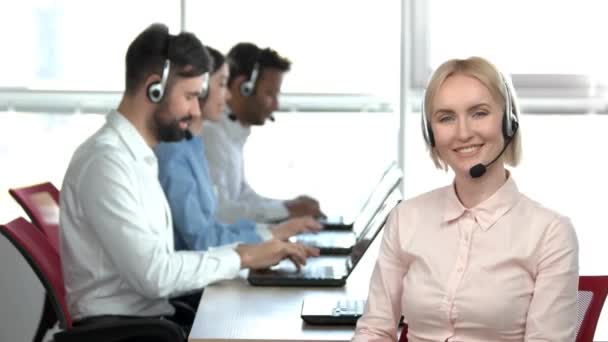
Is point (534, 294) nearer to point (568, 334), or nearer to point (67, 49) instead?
point (568, 334)

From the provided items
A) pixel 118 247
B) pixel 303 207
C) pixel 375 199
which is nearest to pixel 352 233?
pixel 375 199

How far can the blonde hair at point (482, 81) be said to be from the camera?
7.68ft

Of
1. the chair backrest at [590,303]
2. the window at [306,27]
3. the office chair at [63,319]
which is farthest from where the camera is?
the window at [306,27]

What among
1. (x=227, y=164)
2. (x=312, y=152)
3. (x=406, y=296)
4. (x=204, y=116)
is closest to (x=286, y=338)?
(x=406, y=296)

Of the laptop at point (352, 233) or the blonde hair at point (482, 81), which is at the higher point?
the blonde hair at point (482, 81)

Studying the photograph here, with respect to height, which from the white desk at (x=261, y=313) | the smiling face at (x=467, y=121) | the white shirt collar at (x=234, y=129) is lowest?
the white desk at (x=261, y=313)

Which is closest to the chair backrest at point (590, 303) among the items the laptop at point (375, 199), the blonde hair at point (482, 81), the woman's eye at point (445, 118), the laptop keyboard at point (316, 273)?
the blonde hair at point (482, 81)

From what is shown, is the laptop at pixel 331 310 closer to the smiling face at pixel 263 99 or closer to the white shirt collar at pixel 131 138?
the white shirt collar at pixel 131 138

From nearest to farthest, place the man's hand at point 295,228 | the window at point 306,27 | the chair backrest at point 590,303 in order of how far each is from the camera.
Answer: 1. the chair backrest at point 590,303
2. the man's hand at point 295,228
3. the window at point 306,27

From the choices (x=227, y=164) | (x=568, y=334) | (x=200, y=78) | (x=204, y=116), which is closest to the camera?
(x=568, y=334)

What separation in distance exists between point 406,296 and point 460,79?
0.44 m

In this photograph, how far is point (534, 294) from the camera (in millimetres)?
2293

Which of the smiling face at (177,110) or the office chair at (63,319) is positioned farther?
the smiling face at (177,110)

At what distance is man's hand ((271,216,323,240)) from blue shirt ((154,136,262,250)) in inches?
2.8
